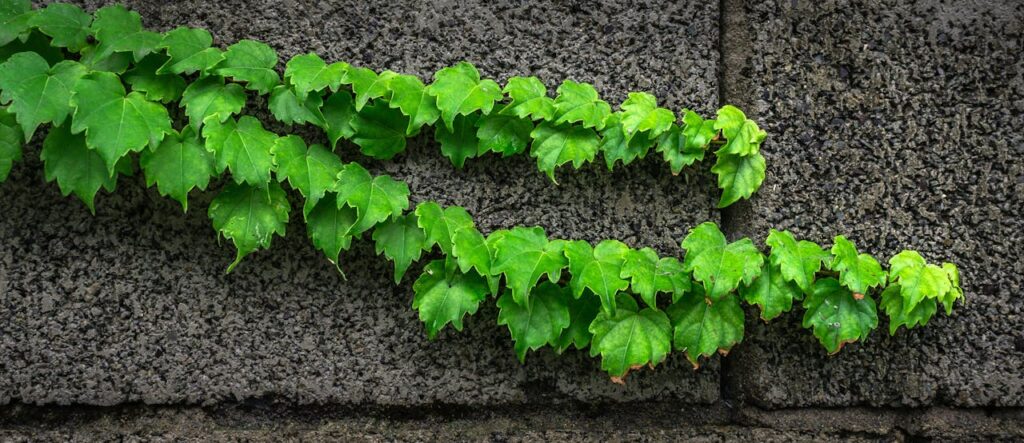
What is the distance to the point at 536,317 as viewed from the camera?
1698 millimetres

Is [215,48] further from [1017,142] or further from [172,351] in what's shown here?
[1017,142]

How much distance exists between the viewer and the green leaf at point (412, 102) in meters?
1.67

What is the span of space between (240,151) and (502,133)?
1.81 feet

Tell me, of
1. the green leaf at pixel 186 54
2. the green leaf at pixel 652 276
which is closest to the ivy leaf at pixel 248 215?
the green leaf at pixel 186 54

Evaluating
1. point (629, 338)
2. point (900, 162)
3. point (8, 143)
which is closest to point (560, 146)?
point (629, 338)

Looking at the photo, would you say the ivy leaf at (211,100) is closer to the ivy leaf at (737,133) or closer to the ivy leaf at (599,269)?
the ivy leaf at (599,269)

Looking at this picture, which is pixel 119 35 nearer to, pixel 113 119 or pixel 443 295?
pixel 113 119

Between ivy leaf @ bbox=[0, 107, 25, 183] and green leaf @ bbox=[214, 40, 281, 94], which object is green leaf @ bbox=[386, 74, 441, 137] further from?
ivy leaf @ bbox=[0, 107, 25, 183]

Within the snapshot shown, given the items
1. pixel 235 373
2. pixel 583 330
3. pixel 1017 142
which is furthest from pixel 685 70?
pixel 235 373

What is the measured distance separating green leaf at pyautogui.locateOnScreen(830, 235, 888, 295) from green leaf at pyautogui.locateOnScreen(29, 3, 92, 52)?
5.43ft

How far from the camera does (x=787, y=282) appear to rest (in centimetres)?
168

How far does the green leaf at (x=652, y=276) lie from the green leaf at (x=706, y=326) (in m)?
0.04

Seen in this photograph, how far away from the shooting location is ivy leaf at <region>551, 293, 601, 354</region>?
1.72 meters

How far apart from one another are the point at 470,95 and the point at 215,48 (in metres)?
0.55
